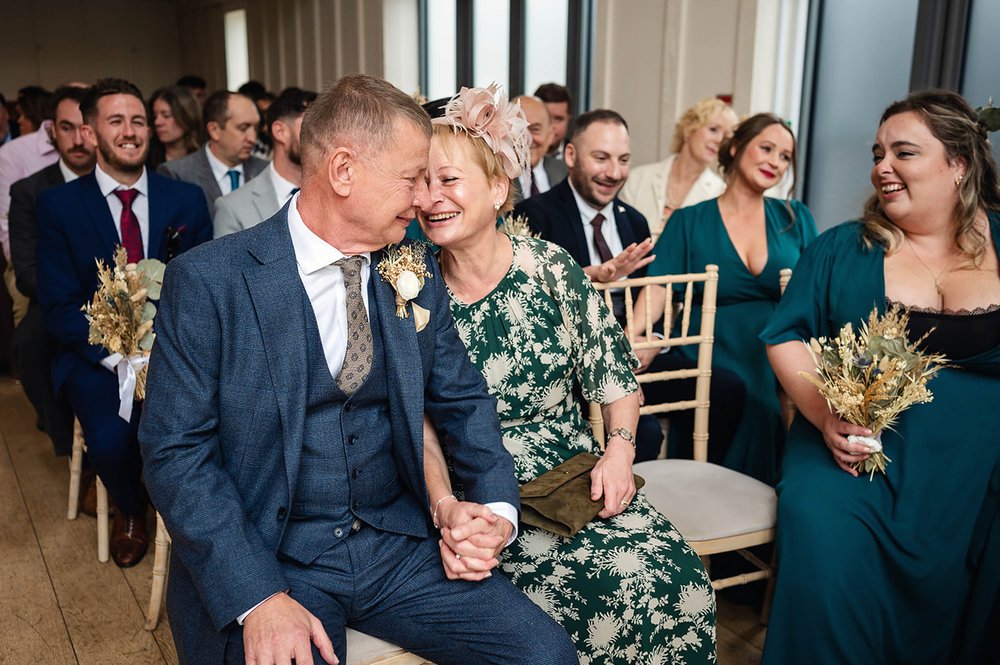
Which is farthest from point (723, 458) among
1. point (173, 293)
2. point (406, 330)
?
point (173, 293)

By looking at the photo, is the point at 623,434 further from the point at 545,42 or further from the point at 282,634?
the point at 545,42

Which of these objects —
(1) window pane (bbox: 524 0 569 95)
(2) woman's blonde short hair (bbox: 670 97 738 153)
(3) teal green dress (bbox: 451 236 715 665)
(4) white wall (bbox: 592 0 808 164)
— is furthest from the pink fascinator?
(1) window pane (bbox: 524 0 569 95)

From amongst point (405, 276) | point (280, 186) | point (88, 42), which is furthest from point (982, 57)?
point (88, 42)

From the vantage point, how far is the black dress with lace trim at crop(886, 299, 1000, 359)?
2.27 m

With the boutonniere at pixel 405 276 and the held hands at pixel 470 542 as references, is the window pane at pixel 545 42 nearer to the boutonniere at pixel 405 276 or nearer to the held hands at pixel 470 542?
the boutonniere at pixel 405 276

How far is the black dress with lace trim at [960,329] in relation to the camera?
227 centimetres

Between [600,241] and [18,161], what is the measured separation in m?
3.95

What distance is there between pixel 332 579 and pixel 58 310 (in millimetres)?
2097

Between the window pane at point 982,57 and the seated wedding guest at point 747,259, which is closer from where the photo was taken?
the seated wedding guest at point 747,259

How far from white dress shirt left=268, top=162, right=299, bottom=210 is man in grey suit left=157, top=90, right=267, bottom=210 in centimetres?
110

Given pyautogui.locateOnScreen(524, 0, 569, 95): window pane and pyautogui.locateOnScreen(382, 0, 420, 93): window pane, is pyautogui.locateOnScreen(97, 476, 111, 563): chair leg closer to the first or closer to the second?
pyautogui.locateOnScreen(524, 0, 569, 95): window pane

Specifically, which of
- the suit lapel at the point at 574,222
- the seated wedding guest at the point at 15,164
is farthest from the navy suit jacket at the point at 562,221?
the seated wedding guest at the point at 15,164

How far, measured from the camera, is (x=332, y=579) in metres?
1.66

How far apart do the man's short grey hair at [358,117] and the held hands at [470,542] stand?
28.6 inches
